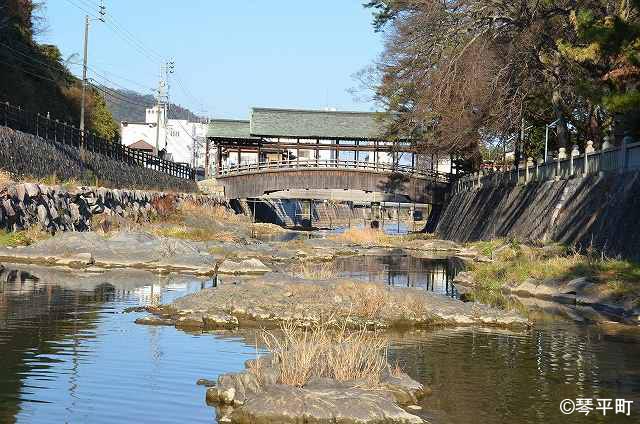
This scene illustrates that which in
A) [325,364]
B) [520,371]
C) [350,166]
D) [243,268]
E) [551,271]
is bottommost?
[520,371]

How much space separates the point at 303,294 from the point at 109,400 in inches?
365

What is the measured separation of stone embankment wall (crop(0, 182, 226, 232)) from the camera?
35.1 meters

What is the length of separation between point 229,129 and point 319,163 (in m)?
10.1

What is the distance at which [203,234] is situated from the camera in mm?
48438

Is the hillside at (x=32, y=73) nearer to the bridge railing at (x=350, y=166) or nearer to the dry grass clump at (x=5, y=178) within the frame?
the bridge railing at (x=350, y=166)

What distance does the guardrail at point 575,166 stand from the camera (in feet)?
109

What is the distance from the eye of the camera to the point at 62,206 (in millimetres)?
39875

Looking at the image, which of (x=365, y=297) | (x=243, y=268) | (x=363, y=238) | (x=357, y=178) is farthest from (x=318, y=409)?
(x=357, y=178)

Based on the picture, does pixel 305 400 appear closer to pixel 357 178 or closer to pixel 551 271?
pixel 551 271

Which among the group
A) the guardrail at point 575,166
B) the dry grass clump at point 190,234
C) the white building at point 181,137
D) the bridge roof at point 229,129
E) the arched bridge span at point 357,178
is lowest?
the dry grass clump at point 190,234

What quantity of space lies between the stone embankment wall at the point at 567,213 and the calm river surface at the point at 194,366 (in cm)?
972

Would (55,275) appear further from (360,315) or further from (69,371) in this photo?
(69,371)

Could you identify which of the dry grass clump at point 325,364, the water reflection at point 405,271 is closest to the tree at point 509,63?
the water reflection at point 405,271

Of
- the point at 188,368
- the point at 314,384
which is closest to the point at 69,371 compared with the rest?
the point at 188,368
